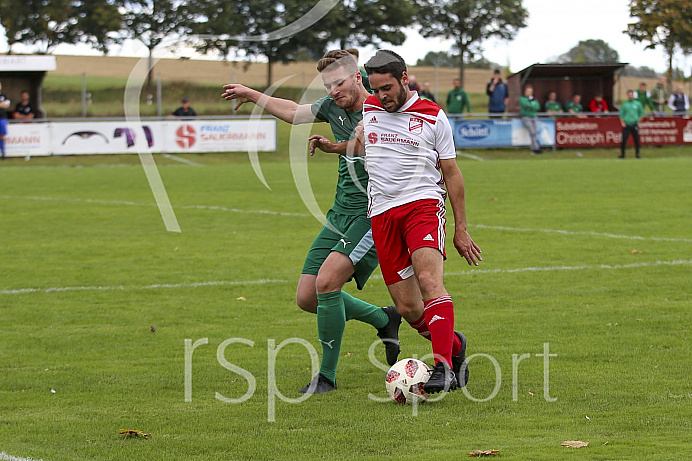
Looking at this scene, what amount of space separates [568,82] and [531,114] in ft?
21.4

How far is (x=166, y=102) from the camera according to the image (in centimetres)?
3816

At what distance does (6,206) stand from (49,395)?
12.4 meters

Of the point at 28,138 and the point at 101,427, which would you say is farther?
the point at 28,138

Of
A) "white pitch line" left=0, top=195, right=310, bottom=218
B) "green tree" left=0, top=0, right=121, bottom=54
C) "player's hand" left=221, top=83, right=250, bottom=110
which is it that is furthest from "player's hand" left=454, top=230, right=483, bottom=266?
"green tree" left=0, top=0, right=121, bottom=54

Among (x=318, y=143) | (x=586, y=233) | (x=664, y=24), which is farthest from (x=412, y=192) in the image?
(x=664, y=24)

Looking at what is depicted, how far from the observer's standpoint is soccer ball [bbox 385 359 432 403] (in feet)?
17.2

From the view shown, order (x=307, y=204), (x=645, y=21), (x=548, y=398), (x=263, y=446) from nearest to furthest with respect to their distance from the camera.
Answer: (x=263, y=446), (x=548, y=398), (x=307, y=204), (x=645, y=21)

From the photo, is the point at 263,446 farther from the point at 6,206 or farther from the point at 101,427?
the point at 6,206

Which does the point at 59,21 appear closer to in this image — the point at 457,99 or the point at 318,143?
the point at 457,99

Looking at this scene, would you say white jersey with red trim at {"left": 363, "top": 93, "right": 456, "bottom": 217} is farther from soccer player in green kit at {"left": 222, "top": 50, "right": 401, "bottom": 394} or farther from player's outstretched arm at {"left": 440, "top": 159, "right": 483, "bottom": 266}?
soccer player in green kit at {"left": 222, "top": 50, "right": 401, "bottom": 394}

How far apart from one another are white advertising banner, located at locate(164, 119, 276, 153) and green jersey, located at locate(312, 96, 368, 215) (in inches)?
897

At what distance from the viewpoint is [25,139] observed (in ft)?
90.2

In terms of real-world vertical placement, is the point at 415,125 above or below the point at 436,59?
below

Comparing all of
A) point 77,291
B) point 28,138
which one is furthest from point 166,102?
point 77,291
